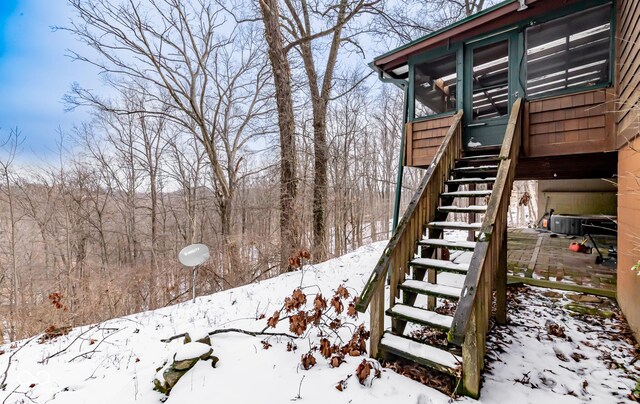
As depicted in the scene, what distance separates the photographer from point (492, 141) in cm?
467

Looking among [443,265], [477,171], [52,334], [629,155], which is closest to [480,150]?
[477,171]

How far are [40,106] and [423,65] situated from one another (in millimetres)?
21763

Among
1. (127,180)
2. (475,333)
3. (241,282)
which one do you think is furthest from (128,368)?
(127,180)

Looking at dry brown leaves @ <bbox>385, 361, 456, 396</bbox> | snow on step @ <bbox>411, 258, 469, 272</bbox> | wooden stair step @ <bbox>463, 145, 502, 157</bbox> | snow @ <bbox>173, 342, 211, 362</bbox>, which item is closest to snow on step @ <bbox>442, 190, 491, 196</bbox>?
snow on step @ <bbox>411, 258, 469, 272</bbox>

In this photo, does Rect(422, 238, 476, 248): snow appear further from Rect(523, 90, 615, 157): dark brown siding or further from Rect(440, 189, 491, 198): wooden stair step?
Rect(523, 90, 615, 157): dark brown siding

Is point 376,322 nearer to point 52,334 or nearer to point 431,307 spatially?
point 431,307

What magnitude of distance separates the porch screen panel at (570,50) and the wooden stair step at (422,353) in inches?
Answer: 159

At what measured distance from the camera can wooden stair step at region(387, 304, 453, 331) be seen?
2.55m

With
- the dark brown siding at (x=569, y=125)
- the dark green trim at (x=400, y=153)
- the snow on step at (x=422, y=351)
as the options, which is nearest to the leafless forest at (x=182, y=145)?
the dark green trim at (x=400, y=153)

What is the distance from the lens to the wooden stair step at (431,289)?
2.75 m

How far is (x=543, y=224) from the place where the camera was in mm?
10148

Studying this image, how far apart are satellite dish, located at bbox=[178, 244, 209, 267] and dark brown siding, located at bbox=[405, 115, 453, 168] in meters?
4.04

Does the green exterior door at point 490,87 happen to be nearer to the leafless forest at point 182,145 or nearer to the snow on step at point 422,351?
the snow on step at point 422,351

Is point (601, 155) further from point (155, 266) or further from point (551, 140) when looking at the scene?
point (155, 266)
